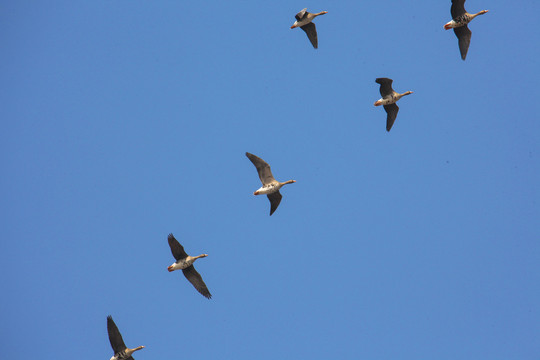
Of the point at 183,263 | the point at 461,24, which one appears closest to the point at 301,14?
the point at 461,24

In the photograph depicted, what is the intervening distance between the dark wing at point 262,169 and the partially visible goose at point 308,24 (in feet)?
27.9

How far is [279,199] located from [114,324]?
10934 mm

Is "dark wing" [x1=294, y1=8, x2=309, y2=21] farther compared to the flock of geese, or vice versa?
"dark wing" [x1=294, y1=8, x2=309, y2=21]

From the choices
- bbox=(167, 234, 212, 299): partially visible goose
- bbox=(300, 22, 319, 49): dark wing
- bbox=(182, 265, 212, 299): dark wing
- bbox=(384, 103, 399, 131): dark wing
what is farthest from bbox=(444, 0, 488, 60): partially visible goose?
bbox=(182, 265, 212, 299): dark wing

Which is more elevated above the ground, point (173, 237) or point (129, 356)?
point (173, 237)

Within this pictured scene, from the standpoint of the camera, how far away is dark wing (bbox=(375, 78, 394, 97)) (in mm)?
42250

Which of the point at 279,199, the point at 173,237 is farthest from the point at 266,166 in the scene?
the point at 173,237

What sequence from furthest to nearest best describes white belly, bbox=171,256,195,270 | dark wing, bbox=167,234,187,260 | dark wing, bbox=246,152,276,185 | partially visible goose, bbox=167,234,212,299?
1. white belly, bbox=171,256,195,270
2. partially visible goose, bbox=167,234,212,299
3. dark wing, bbox=167,234,187,260
4. dark wing, bbox=246,152,276,185

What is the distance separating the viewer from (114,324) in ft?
133

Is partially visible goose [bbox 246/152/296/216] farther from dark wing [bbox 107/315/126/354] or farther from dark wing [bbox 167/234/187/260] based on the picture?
dark wing [bbox 107/315/126/354]

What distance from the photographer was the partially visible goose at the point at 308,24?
1729 inches

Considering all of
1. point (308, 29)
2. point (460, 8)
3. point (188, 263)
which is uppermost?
point (308, 29)

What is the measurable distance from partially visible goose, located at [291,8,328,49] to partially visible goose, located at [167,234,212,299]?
13.9 metres

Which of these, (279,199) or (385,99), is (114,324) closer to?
(279,199)
